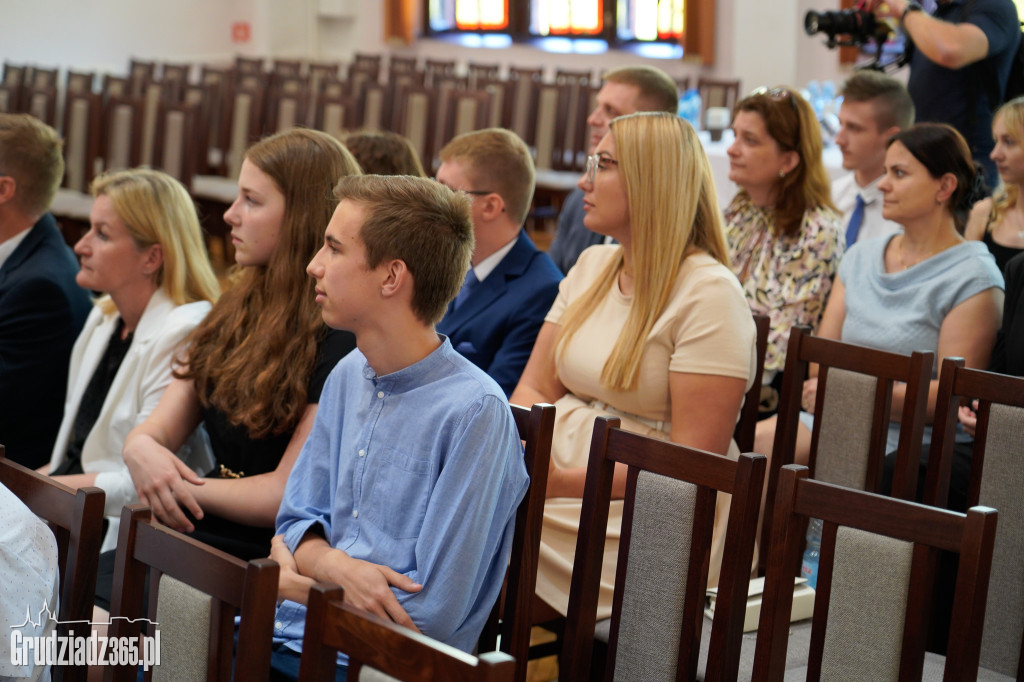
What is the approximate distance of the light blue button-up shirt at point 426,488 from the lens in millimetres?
1510

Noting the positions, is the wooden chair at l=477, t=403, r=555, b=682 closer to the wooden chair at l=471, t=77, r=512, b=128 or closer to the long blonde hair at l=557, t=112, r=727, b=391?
the long blonde hair at l=557, t=112, r=727, b=391

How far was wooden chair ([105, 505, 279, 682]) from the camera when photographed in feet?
3.87

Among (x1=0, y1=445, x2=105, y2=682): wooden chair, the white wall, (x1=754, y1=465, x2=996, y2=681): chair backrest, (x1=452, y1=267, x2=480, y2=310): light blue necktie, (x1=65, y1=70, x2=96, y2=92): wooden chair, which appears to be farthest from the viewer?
the white wall

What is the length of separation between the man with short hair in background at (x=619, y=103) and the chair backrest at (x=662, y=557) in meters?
1.74

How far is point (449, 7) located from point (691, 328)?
33.9 ft

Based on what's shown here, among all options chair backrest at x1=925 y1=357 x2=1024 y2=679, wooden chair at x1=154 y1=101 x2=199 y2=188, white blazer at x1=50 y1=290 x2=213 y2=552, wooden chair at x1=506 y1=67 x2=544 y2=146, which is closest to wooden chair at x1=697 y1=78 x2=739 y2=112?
wooden chair at x1=506 y1=67 x2=544 y2=146

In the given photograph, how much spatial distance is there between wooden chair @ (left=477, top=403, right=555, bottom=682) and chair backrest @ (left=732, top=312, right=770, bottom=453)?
2.56 ft

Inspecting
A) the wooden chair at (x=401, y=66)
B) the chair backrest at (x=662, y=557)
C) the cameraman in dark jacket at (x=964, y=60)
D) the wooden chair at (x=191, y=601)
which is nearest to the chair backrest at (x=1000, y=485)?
the chair backrest at (x=662, y=557)

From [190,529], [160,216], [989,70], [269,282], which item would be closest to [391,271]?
[269,282]

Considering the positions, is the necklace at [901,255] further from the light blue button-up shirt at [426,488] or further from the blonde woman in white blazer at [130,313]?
the blonde woman in white blazer at [130,313]

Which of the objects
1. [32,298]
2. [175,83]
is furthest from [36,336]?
[175,83]

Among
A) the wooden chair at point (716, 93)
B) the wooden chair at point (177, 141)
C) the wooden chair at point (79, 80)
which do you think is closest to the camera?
the wooden chair at point (177, 141)

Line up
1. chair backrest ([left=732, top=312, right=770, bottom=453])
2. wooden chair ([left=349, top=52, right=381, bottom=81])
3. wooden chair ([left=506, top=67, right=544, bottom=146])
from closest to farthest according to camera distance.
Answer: chair backrest ([left=732, top=312, right=770, bottom=453]) → wooden chair ([left=506, top=67, right=544, bottom=146]) → wooden chair ([left=349, top=52, right=381, bottom=81])

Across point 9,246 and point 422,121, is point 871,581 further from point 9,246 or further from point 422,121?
point 422,121
